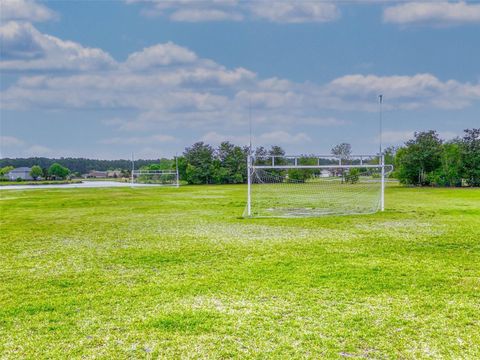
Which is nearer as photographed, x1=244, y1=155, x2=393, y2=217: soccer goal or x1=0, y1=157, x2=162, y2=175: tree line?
x1=244, y1=155, x2=393, y2=217: soccer goal

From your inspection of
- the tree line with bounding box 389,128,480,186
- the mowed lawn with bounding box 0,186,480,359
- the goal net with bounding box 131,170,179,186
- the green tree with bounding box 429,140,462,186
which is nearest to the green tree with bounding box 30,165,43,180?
the goal net with bounding box 131,170,179,186

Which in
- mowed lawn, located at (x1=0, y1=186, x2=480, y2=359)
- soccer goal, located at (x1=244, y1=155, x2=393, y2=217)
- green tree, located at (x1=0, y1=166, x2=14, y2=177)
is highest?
green tree, located at (x1=0, y1=166, x2=14, y2=177)

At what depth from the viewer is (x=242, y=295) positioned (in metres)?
6.38

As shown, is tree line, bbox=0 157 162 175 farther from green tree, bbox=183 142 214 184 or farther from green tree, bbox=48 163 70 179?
green tree, bbox=183 142 214 184

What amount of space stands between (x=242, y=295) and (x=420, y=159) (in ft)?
145

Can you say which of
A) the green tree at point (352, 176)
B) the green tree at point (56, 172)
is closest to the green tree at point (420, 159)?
the green tree at point (352, 176)

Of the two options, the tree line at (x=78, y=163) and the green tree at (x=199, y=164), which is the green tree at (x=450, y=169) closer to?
the green tree at (x=199, y=164)

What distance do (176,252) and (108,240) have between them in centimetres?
278

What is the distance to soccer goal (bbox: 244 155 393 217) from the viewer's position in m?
18.9

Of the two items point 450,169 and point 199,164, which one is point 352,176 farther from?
point 199,164

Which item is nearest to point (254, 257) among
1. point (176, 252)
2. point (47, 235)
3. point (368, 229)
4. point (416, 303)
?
point (176, 252)

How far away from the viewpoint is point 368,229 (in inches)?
518

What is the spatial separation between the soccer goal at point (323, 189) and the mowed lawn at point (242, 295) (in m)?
6.52

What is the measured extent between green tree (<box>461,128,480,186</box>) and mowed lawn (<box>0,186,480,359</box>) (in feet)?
117
